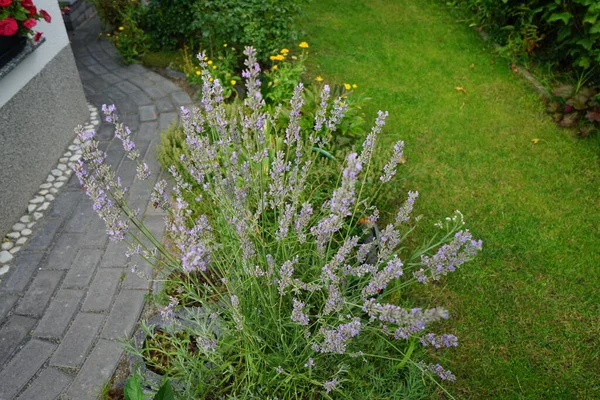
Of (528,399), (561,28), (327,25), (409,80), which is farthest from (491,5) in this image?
(528,399)

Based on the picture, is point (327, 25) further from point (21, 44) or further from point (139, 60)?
point (21, 44)

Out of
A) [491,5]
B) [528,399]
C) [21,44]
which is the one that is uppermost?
[21,44]

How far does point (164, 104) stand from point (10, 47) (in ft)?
5.26

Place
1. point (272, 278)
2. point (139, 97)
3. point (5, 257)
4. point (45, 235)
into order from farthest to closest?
point (139, 97) → point (45, 235) → point (5, 257) → point (272, 278)

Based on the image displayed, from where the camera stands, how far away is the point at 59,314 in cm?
330

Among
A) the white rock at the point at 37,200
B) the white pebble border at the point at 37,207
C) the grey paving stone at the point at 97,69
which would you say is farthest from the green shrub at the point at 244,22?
the white rock at the point at 37,200

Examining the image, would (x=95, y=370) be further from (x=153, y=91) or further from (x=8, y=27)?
(x=153, y=91)

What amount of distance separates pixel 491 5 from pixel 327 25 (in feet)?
7.39

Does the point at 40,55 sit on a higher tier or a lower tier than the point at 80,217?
higher

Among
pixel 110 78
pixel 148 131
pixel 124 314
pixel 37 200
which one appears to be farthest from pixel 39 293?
pixel 110 78

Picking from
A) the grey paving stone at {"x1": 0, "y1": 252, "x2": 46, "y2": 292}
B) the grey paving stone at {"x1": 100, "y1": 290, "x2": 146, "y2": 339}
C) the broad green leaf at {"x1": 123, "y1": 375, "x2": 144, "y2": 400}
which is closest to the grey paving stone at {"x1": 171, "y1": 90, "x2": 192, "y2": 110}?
the grey paving stone at {"x1": 0, "y1": 252, "x2": 46, "y2": 292}

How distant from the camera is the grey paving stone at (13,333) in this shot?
10.2 feet

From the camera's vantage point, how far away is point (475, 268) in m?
3.78

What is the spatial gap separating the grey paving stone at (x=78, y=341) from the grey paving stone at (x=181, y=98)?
2.74m
